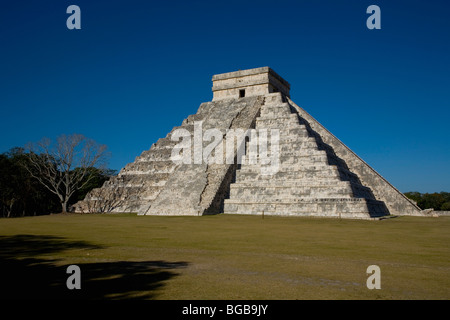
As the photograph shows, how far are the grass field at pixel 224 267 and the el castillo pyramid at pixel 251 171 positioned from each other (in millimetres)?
8645

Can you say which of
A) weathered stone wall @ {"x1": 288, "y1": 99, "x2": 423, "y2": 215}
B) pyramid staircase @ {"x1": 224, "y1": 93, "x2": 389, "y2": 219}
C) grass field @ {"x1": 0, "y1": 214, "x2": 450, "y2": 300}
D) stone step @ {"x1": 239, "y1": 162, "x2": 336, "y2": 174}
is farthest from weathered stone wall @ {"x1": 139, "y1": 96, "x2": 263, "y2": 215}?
grass field @ {"x1": 0, "y1": 214, "x2": 450, "y2": 300}

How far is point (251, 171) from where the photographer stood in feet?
68.0

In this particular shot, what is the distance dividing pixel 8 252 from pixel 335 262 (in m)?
5.97

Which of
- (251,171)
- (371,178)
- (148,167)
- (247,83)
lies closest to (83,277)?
(251,171)

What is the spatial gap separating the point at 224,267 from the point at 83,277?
1.99 meters

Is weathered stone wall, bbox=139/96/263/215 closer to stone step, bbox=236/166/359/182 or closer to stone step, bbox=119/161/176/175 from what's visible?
stone step, bbox=236/166/359/182

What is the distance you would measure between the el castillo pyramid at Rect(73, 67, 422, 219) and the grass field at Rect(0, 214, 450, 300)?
865cm

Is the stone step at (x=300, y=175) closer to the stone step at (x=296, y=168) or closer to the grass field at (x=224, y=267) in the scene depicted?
the stone step at (x=296, y=168)

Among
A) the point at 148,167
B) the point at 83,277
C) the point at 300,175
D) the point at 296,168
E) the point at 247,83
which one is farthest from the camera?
the point at 247,83

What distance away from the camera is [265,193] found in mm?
19109

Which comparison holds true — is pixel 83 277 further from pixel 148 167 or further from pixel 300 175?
pixel 148 167

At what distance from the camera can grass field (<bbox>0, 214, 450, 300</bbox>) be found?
4426 mm
